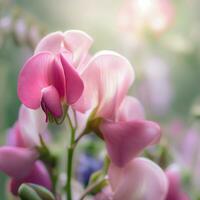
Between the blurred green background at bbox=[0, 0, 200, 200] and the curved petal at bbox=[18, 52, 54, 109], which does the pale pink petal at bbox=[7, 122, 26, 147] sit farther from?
the blurred green background at bbox=[0, 0, 200, 200]

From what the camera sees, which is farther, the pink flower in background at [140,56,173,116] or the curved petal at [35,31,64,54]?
the pink flower in background at [140,56,173,116]

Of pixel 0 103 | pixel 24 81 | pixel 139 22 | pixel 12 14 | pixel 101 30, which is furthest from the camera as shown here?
pixel 101 30

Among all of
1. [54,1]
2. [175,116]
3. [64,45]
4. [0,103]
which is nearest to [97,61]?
[64,45]

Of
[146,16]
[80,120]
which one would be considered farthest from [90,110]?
[146,16]

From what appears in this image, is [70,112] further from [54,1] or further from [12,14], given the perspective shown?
[54,1]

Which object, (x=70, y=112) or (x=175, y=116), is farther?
(x=175, y=116)

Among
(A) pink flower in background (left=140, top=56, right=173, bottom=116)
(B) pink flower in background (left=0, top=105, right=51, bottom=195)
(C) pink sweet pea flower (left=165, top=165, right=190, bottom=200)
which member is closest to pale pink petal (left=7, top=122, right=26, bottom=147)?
(B) pink flower in background (left=0, top=105, right=51, bottom=195)

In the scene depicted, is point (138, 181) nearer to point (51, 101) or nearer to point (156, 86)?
point (51, 101)

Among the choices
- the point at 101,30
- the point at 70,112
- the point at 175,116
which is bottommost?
the point at 175,116
